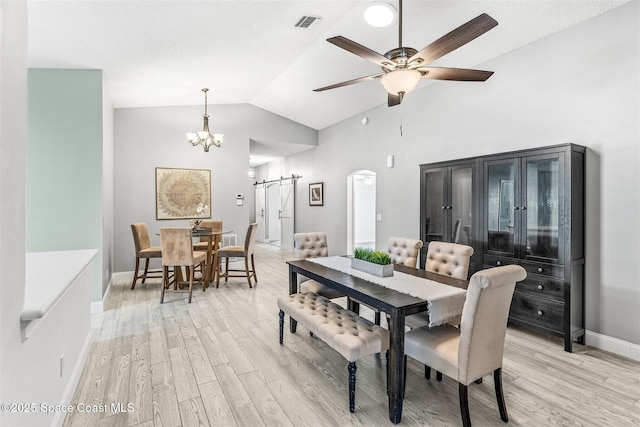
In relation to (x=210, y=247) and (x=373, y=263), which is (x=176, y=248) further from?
(x=373, y=263)

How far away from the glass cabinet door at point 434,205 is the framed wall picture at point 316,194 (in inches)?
134

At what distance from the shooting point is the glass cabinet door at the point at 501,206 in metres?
3.40

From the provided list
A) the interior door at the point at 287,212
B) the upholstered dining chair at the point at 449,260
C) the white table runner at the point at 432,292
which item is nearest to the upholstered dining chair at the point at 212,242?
the interior door at the point at 287,212

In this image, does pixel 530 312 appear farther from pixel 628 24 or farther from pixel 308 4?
pixel 308 4

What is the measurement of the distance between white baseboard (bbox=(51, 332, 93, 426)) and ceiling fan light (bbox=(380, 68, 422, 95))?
2.92 metres

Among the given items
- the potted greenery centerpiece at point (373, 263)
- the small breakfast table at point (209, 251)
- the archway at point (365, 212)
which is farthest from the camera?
the archway at point (365, 212)

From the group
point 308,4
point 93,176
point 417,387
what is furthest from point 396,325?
point 93,176

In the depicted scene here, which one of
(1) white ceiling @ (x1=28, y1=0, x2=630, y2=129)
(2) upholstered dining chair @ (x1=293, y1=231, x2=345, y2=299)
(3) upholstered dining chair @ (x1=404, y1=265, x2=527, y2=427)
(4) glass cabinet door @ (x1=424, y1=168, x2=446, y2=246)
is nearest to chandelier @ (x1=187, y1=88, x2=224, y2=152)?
(1) white ceiling @ (x1=28, y1=0, x2=630, y2=129)

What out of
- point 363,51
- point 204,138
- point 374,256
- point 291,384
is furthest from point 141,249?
point 363,51

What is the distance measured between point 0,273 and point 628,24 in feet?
14.8

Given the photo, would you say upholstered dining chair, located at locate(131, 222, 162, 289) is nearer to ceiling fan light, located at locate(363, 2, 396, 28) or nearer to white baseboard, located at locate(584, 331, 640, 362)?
ceiling fan light, located at locate(363, 2, 396, 28)

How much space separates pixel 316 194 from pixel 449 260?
489 centimetres

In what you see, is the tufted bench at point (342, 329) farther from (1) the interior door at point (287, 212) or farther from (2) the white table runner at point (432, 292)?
(1) the interior door at point (287, 212)

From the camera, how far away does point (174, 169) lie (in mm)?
6066
